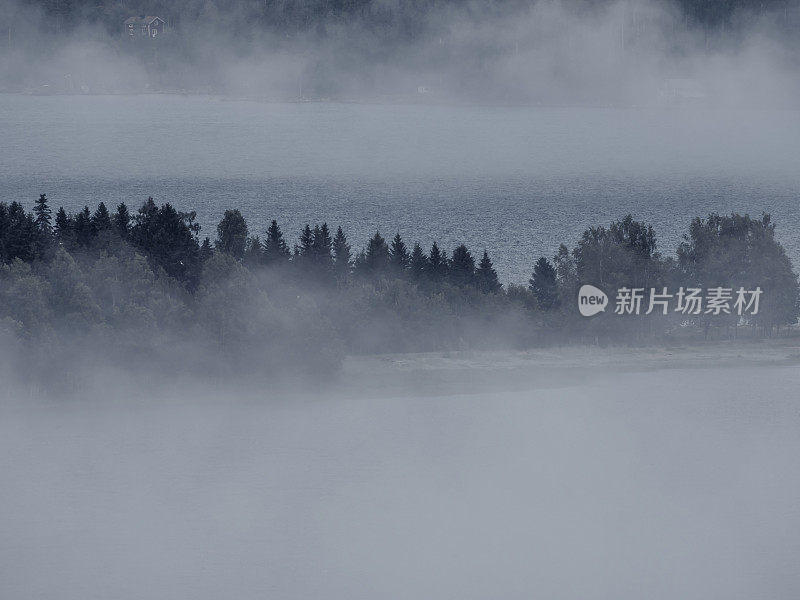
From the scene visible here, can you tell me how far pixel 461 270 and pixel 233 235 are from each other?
261 inches

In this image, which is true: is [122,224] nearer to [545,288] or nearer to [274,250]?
[274,250]

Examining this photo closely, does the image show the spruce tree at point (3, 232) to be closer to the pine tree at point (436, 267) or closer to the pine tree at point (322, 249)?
the pine tree at point (322, 249)

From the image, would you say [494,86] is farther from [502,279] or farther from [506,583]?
[506,583]

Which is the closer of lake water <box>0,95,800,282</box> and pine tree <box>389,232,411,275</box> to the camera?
pine tree <box>389,232,411,275</box>

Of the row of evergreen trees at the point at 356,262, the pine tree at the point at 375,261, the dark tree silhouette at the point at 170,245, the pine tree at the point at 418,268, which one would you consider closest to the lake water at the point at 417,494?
the row of evergreen trees at the point at 356,262

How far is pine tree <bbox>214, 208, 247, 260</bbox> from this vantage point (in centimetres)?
3622

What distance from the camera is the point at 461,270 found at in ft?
116

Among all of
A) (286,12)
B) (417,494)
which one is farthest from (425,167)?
(417,494)

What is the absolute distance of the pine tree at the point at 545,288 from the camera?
114 feet

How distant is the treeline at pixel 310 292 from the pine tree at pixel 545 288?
1.6 inches

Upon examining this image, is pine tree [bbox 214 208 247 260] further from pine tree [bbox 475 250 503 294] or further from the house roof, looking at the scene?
the house roof

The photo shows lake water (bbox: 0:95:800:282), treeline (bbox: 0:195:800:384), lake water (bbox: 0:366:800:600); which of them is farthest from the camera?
lake water (bbox: 0:95:800:282)

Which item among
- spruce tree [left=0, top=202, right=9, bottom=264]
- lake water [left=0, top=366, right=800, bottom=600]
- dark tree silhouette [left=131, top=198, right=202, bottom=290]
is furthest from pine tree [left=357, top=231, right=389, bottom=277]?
spruce tree [left=0, top=202, right=9, bottom=264]

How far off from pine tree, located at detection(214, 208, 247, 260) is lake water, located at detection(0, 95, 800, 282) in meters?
12.7
